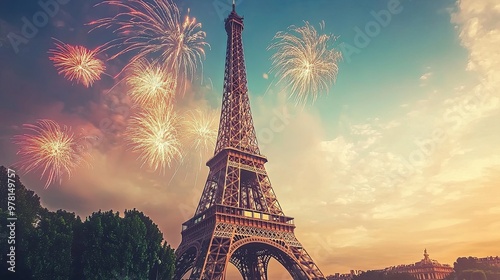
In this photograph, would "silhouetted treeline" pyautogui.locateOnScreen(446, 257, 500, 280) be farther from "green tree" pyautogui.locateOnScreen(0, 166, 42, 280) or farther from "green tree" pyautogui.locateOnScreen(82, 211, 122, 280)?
"green tree" pyautogui.locateOnScreen(0, 166, 42, 280)

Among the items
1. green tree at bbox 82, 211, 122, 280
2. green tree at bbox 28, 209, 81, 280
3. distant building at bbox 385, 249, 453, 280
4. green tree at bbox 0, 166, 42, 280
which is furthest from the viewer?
distant building at bbox 385, 249, 453, 280

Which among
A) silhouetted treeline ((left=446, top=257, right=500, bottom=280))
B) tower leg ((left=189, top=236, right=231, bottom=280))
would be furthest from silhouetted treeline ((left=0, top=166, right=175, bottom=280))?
silhouetted treeline ((left=446, top=257, right=500, bottom=280))

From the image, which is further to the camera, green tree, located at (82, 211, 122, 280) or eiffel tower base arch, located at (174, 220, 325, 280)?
eiffel tower base arch, located at (174, 220, 325, 280)

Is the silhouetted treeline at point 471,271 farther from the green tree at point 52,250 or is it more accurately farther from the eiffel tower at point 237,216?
the green tree at point 52,250

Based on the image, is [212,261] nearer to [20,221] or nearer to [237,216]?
[237,216]

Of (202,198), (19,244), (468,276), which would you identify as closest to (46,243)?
(19,244)
